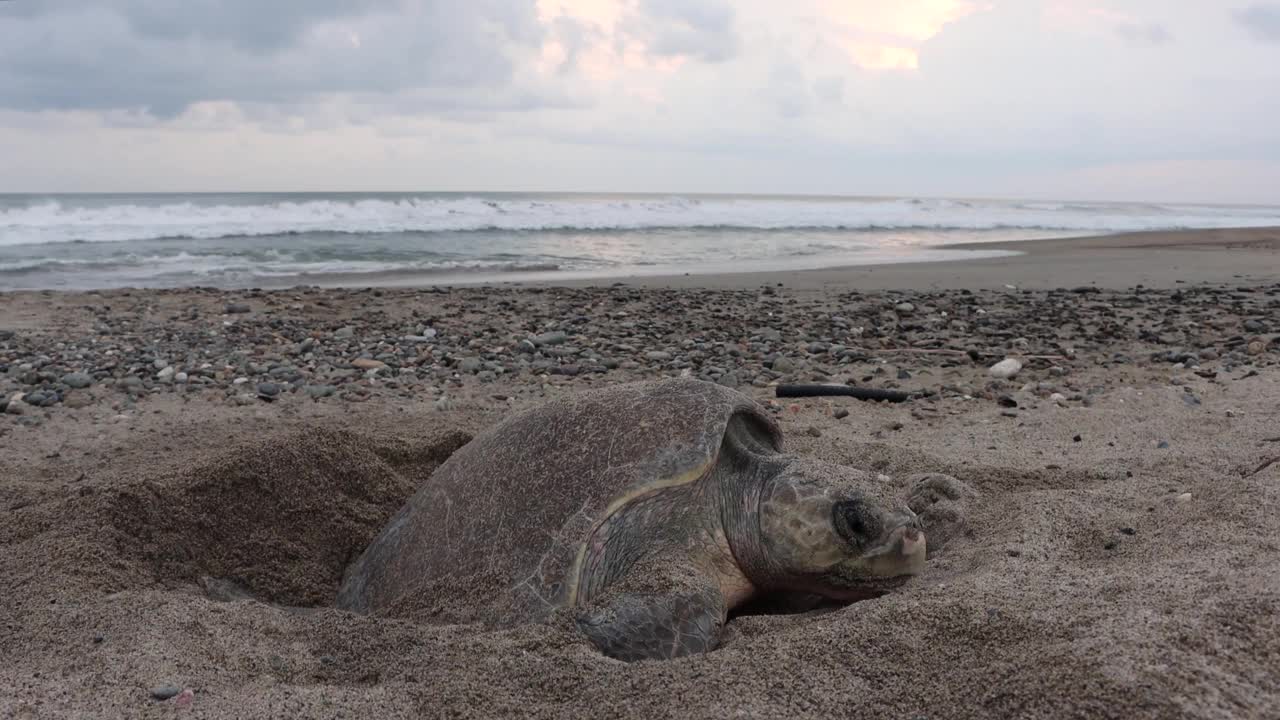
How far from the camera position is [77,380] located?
239 inches

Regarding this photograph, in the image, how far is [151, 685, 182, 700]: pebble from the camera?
7.03 feet

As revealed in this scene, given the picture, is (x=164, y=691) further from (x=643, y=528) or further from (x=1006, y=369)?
(x=1006, y=369)

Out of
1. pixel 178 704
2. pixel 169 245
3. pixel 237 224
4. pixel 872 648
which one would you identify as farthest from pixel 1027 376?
pixel 237 224

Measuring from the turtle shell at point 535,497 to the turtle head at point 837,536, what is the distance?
1.00 feet

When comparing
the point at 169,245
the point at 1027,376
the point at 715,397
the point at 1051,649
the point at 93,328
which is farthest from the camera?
the point at 169,245

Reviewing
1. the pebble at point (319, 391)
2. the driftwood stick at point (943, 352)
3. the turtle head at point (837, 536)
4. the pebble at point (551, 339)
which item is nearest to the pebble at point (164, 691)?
the turtle head at point (837, 536)

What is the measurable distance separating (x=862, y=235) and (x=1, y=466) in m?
24.8

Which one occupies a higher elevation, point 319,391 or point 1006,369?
point 1006,369

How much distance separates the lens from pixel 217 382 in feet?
20.4

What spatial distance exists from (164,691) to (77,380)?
4849 millimetres

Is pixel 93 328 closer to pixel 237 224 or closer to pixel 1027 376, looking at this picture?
pixel 1027 376

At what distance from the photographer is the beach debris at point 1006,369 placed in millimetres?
5980

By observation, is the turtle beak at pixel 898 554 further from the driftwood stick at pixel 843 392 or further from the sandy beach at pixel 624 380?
the driftwood stick at pixel 843 392

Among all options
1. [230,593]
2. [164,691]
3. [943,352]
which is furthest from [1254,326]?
[164,691]
